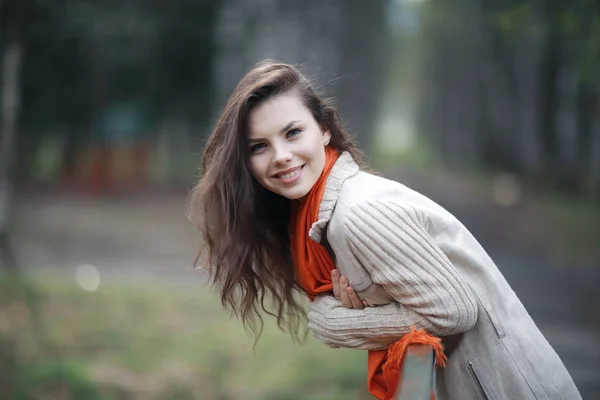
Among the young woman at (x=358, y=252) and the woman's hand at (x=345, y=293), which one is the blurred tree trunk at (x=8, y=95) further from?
the woman's hand at (x=345, y=293)

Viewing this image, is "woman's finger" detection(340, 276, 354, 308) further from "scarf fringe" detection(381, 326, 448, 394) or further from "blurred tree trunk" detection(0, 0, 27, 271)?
"blurred tree trunk" detection(0, 0, 27, 271)

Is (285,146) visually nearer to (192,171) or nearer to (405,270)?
(405,270)

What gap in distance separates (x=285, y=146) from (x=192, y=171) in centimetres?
1456

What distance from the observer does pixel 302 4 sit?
15.3 meters

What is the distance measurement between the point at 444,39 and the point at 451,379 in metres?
21.8

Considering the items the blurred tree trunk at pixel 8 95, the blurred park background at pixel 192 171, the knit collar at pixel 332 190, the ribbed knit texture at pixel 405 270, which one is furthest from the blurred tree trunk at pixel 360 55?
the ribbed knit texture at pixel 405 270

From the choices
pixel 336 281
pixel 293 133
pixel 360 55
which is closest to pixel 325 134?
pixel 293 133

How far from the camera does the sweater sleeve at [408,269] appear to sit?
6.63 ft

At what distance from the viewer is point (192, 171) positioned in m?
16.6

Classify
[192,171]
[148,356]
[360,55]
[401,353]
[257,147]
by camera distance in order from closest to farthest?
[401,353] < [257,147] < [148,356] < [192,171] < [360,55]

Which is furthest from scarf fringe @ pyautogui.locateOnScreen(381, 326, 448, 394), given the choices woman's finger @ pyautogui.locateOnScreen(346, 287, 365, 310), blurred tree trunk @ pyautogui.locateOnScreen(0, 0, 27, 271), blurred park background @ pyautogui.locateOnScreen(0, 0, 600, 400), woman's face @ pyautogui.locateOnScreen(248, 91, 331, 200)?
blurred tree trunk @ pyautogui.locateOnScreen(0, 0, 27, 271)

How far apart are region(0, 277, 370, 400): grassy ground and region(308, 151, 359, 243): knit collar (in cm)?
269

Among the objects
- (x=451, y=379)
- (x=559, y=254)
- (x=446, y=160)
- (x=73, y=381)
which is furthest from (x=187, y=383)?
(x=446, y=160)

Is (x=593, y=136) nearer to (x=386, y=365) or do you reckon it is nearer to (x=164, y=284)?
(x=164, y=284)
